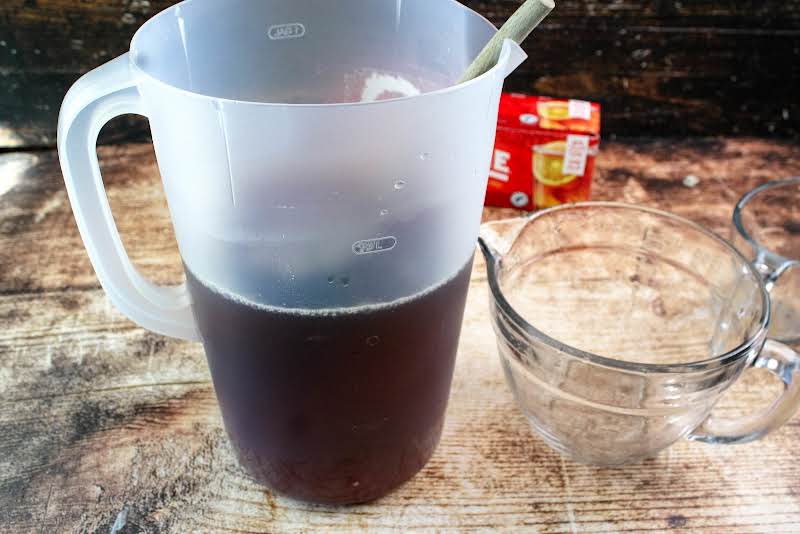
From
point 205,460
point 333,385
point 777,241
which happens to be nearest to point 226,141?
point 333,385

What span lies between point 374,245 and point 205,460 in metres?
0.25

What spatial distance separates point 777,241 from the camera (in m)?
0.88

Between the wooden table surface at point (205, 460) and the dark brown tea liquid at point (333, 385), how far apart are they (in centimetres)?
4

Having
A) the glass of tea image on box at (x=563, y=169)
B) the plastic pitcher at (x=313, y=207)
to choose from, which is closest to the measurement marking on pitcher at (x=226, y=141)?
the plastic pitcher at (x=313, y=207)

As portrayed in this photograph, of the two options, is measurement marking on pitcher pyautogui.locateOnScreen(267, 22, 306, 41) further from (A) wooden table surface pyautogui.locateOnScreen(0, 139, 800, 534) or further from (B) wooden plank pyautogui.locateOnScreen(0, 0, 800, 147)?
(B) wooden plank pyautogui.locateOnScreen(0, 0, 800, 147)

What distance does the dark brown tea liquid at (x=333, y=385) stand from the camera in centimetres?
44

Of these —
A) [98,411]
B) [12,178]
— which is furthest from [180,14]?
[12,178]

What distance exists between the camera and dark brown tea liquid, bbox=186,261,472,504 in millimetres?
443

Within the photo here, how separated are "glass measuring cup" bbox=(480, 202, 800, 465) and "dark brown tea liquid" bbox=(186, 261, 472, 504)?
0.08m

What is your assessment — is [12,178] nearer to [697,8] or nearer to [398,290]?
[398,290]

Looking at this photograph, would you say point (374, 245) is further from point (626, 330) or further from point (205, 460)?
point (626, 330)

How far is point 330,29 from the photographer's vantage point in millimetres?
523

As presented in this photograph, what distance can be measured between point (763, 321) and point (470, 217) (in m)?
0.23

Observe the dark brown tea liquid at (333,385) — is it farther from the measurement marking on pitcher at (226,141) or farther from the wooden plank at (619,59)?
the wooden plank at (619,59)
